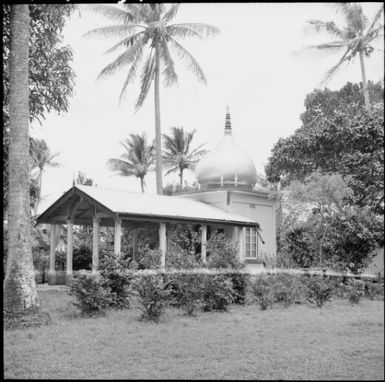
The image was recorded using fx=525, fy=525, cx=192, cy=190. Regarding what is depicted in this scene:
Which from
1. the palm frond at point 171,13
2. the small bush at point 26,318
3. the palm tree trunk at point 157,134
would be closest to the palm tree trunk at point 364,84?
the palm frond at point 171,13

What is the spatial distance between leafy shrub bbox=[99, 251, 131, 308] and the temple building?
184mm

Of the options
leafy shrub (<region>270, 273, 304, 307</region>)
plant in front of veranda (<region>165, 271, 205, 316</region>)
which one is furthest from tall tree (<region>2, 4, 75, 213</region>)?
leafy shrub (<region>270, 273, 304, 307</region>)

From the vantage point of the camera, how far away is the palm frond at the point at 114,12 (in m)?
5.93

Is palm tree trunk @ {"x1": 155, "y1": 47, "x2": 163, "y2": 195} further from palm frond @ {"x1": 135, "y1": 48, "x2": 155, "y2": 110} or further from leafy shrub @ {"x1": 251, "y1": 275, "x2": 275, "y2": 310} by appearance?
leafy shrub @ {"x1": 251, "y1": 275, "x2": 275, "y2": 310}

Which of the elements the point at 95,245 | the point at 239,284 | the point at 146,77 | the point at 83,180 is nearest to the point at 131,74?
the point at 146,77

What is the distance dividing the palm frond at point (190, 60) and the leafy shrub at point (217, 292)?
3.55 metres

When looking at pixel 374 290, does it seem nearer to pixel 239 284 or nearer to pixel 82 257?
pixel 239 284

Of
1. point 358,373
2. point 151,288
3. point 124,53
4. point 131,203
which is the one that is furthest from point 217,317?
point 124,53

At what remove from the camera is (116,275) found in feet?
27.7

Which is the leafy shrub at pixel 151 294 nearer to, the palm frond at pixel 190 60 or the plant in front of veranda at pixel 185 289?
the plant in front of veranda at pixel 185 289

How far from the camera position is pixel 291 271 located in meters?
6.50

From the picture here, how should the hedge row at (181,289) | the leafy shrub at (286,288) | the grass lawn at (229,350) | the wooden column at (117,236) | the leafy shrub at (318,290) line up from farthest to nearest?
the wooden column at (117,236)
the hedge row at (181,289)
the leafy shrub at (286,288)
the leafy shrub at (318,290)
the grass lawn at (229,350)

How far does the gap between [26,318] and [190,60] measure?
13.1 ft

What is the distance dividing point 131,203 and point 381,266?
3933 mm
